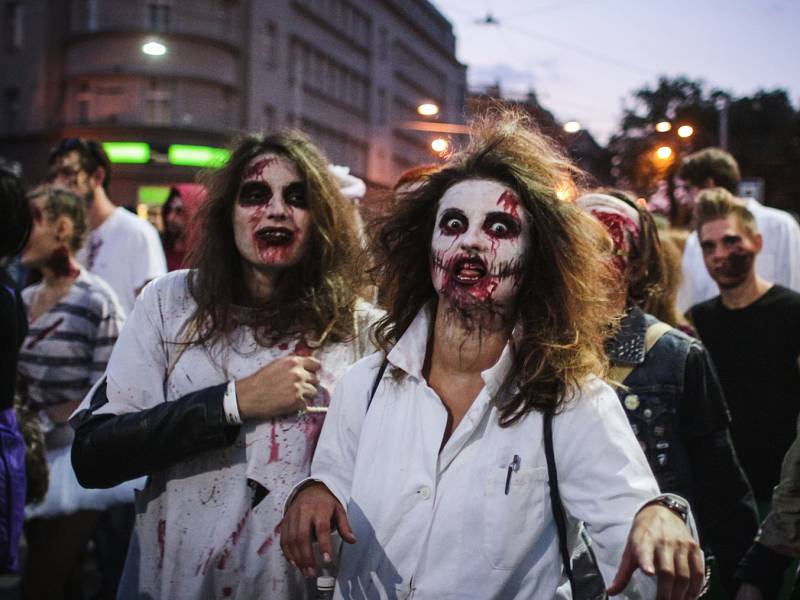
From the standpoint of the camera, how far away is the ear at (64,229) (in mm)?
4363

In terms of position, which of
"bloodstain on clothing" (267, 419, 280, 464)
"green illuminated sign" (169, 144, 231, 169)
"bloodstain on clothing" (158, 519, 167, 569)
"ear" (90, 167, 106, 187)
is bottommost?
"bloodstain on clothing" (158, 519, 167, 569)

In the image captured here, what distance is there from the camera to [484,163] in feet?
7.73

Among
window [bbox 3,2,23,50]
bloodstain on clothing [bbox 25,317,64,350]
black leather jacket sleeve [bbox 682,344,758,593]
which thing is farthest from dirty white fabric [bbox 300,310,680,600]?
window [bbox 3,2,23,50]

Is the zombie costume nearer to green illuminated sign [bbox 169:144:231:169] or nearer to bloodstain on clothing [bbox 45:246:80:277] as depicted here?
bloodstain on clothing [bbox 45:246:80:277]

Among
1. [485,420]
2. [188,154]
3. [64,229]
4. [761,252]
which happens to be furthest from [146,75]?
[485,420]

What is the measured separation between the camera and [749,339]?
3967 millimetres

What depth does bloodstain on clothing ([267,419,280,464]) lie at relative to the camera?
8.35 feet

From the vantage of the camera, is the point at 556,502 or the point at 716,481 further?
the point at 716,481

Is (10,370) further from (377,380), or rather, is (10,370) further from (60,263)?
(377,380)

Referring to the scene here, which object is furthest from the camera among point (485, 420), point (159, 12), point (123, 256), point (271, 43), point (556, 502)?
point (271, 43)

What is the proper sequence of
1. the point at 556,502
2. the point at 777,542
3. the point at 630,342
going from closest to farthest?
the point at 556,502 → the point at 777,542 → the point at 630,342

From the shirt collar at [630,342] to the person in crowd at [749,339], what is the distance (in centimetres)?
117

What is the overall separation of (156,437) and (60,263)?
7.20 feet

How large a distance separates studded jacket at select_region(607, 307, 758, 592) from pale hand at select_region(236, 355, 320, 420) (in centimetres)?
106
